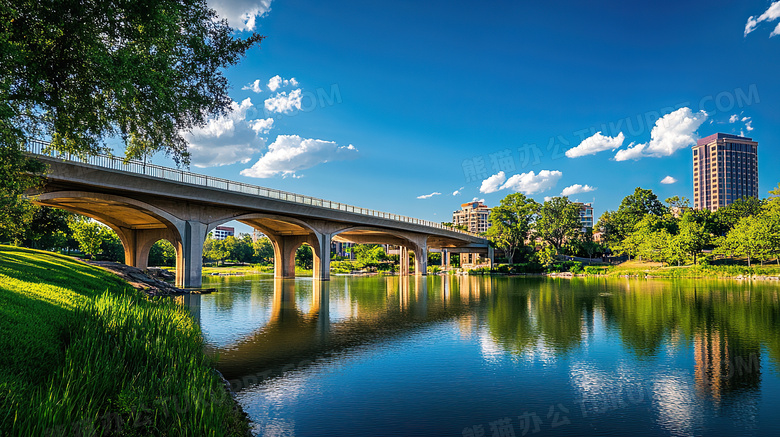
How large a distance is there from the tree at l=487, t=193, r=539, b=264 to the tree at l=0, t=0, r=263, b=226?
8074 centimetres

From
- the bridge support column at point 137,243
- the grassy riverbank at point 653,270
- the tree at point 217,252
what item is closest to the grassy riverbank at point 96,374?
the bridge support column at point 137,243

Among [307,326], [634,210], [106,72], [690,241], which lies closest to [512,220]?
[634,210]

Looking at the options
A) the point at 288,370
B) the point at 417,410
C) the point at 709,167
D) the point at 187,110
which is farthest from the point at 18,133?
the point at 709,167

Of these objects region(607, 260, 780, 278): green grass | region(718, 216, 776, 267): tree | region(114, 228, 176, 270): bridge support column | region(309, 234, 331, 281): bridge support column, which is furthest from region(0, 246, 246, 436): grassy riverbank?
region(718, 216, 776, 267): tree

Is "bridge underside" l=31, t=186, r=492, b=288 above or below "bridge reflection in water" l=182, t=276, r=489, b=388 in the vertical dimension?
above

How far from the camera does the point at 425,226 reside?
238 ft

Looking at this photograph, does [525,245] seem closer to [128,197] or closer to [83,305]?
[128,197]

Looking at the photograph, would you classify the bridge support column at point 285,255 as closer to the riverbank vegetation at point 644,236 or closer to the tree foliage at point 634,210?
the riverbank vegetation at point 644,236

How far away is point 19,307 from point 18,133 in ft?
22.5

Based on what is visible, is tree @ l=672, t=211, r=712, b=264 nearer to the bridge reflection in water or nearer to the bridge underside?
the bridge underside

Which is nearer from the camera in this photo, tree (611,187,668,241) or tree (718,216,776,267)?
tree (718,216,776,267)

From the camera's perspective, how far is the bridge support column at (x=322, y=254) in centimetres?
5450

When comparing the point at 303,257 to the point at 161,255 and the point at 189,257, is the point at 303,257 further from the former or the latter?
the point at 189,257

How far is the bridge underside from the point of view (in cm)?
3419
